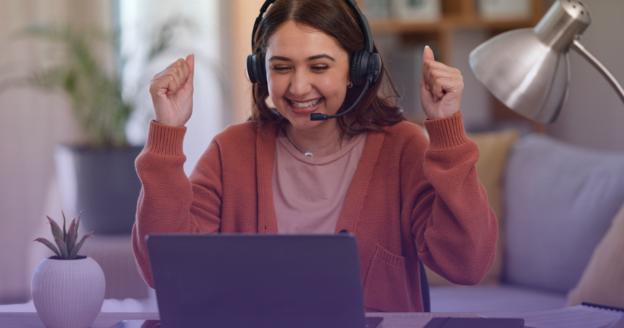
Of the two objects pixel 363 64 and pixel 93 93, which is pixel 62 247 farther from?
pixel 93 93

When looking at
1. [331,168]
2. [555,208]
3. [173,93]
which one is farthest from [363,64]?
[555,208]

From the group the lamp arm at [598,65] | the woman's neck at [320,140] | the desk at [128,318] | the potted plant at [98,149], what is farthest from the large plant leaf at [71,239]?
the potted plant at [98,149]

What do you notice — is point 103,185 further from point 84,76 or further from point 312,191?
point 312,191

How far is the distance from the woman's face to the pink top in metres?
0.13

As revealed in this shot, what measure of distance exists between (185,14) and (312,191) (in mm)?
1832

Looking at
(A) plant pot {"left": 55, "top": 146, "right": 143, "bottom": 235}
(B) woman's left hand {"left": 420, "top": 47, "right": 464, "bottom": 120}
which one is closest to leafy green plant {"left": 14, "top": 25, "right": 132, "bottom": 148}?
(A) plant pot {"left": 55, "top": 146, "right": 143, "bottom": 235}

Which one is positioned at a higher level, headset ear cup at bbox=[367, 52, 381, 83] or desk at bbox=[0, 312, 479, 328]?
headset ear cup at bbox=[367, 52, 381, 83]

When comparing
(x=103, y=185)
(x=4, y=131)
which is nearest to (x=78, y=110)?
(x=103, y=185)

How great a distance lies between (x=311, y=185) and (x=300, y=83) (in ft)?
0.80

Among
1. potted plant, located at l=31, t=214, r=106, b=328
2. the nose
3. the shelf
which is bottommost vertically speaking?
potted plant, located at l=31, t=214, r=106, b=328

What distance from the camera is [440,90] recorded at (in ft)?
3.10

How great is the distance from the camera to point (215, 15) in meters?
2.79

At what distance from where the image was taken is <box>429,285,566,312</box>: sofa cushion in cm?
161

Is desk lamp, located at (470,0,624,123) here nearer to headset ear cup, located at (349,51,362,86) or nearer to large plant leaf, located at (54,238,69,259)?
headset ear cup, located at (349,51,362,86)
